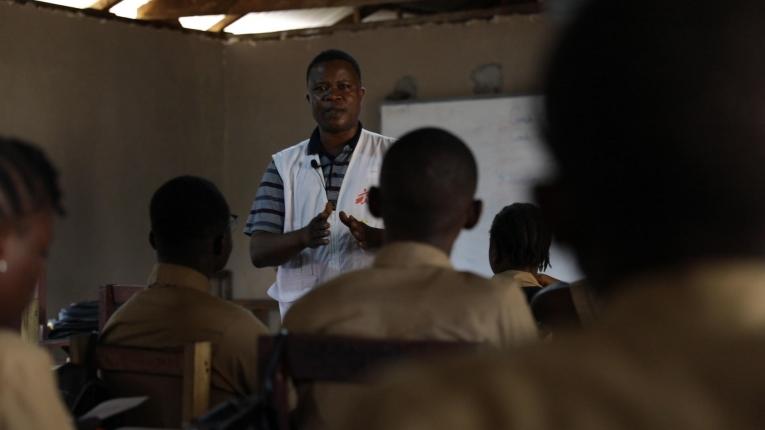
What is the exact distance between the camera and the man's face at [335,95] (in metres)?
3.03

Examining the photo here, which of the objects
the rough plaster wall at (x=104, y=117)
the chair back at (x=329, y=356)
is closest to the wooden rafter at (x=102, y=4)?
the rough plaster wall at (x=104, y=117)

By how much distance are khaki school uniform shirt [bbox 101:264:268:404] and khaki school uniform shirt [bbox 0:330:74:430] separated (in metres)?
0.82

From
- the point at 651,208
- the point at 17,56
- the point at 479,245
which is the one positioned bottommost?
the point at 479,245

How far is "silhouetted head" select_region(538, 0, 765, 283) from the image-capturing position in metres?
0.59

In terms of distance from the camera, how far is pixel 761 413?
531 mm

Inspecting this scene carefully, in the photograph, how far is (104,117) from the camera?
641 cm

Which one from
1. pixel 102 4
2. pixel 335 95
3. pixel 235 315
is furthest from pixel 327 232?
pixel 102 4

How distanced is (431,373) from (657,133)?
0.20m

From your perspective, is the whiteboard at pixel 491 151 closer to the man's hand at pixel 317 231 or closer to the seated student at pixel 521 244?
the seated student at pixel 521 244

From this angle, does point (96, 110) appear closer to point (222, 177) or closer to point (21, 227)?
point (222, 177)

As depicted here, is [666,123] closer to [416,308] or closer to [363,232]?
[416,308]

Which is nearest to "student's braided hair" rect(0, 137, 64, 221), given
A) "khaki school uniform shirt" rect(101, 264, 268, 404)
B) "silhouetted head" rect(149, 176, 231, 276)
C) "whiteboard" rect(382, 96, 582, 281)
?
"khaki school uniform shirt" rect(101, 264, 268, 404)

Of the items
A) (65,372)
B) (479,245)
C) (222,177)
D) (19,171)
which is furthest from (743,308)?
(222,177)

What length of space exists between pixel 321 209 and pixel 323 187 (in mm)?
67
